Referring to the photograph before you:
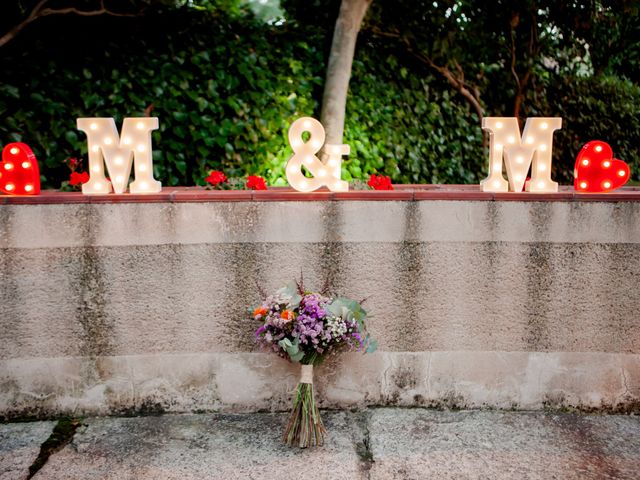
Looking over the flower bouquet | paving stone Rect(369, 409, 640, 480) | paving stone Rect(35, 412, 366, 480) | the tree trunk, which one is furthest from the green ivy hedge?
paving stone Rect(369, 409, 640, 480)

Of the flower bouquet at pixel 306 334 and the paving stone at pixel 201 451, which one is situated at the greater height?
the flower bouquet at pixel 306 334

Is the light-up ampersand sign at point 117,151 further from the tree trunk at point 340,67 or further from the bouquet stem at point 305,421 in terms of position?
the tree trunk at point 340,67

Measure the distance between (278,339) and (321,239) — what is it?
808 millimetres

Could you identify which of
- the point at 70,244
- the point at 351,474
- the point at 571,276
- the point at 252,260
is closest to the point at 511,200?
the point at 571,276

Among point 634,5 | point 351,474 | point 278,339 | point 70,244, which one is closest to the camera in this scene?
point 351,474

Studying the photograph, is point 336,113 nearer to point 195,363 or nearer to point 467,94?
point 467,94

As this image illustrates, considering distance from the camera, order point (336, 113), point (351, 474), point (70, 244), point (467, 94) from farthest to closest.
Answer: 1. point (467, 94)
2. point (336, 113)
3. point (70, 244)
4. point (351, 474)

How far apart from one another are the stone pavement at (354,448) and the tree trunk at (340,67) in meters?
2.66

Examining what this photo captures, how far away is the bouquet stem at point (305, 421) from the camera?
3.49 meters

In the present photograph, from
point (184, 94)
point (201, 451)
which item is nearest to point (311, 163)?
point (184, 94)

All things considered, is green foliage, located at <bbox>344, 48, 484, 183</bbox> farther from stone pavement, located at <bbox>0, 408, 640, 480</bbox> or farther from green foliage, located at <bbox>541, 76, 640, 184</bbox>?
stone pavement, located at <bbox>0, 408, 640, 480</bbox>

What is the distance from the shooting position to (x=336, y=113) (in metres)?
5.35

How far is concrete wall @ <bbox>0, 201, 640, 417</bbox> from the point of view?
3850 millimetres

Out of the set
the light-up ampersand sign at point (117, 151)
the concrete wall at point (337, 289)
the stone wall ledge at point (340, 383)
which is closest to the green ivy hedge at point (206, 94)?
the light-up ampersand sign at point (117, 151)
